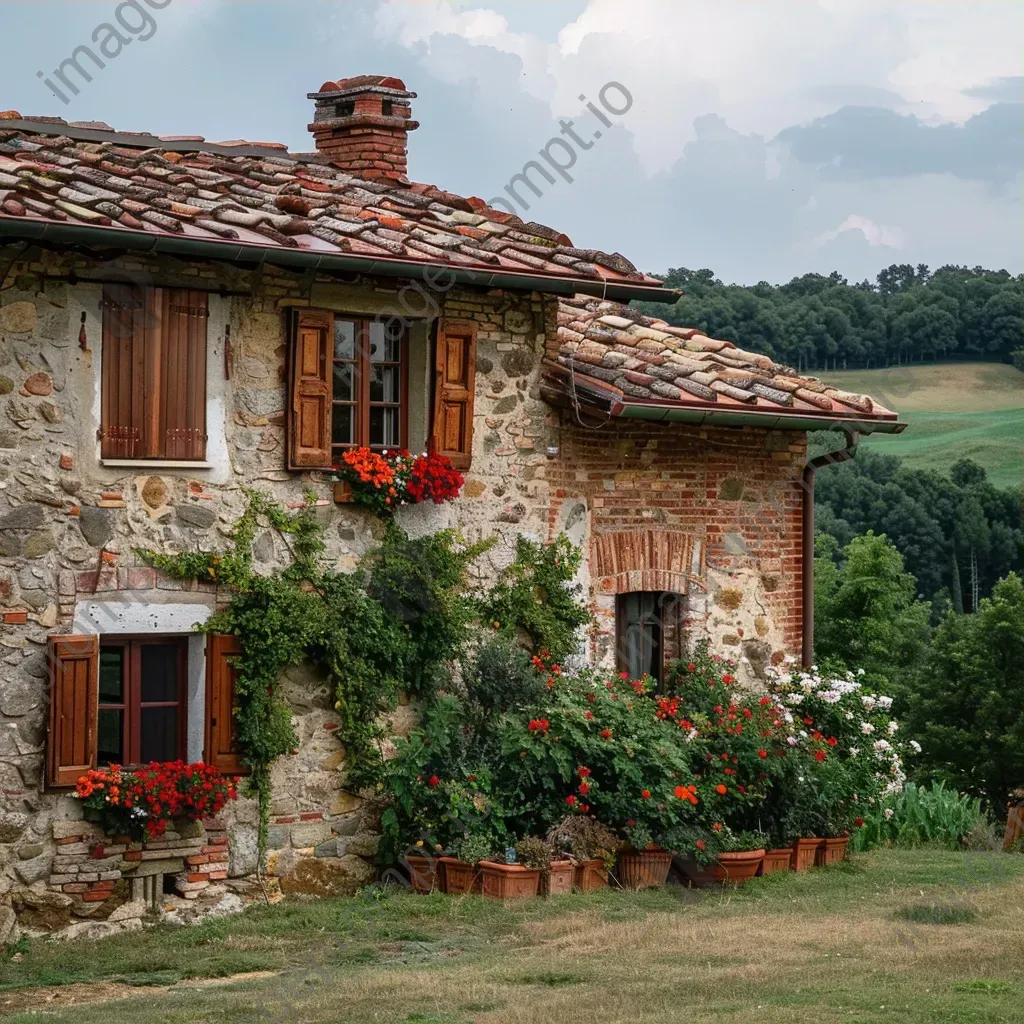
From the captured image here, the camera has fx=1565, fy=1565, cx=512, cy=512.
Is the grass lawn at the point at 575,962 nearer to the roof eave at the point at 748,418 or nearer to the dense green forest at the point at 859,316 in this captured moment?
the roof eave at the point at 748,418

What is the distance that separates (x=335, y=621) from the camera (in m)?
11.1

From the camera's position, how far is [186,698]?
1081 cm

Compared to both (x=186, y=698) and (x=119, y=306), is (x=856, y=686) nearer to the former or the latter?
(x=186, y=698)

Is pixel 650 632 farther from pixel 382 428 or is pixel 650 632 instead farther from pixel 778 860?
pixel 382 428

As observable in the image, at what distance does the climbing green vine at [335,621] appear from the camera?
1073cm

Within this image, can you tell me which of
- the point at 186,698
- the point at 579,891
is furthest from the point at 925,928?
the point at 186,698

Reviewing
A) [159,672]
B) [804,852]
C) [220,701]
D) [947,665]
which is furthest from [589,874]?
[947,665]

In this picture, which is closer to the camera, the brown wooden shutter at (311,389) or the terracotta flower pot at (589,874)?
the terracotta flower pot at (589,874)

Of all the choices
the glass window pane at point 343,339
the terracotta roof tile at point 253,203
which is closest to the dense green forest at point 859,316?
the terracotta roof tile at point 253,203

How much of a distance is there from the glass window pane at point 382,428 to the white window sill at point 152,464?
151 centimetres

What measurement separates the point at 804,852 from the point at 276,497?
481 cm

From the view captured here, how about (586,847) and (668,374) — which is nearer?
(586,847)

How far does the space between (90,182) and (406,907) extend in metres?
5.27

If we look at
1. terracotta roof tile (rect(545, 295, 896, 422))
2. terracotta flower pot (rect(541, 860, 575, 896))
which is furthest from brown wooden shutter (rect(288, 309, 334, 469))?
terracotta flower pot (rect(541, 860, 575, 896))
